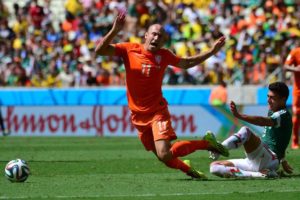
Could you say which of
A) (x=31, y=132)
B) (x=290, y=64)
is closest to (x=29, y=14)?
(x=31, y=132)

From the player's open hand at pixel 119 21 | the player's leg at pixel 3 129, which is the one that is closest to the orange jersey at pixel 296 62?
the player's open hand at pixel 119 21

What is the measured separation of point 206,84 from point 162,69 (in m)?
15.2

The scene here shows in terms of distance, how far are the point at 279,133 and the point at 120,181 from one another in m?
2.16

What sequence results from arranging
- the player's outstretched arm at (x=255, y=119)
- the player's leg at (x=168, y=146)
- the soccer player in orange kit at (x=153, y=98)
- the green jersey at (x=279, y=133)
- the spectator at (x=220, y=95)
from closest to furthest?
the player's outstretched arm at (x=255, y=119) < the green jersey at (x=279, y=133) < the player's leg at (x=168, y=146) < the soccer player in orange kit at (x=153, y=98) < the spectator at (x=220, y=95)

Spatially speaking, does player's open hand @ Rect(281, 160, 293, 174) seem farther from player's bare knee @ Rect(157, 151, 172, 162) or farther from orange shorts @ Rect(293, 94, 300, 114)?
orange shorts @ Rect(293, 94, 300, 114)

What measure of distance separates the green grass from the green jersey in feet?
1.39

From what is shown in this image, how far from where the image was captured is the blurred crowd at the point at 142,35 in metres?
27.0

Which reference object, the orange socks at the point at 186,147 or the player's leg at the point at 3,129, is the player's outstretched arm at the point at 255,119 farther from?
the player's leg at the point at 3,129

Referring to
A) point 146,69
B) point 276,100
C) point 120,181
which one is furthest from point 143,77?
point 276,100

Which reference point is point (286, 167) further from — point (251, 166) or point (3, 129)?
point (3, 129)

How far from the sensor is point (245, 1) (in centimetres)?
2984

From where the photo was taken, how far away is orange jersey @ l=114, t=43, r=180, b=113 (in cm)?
1170

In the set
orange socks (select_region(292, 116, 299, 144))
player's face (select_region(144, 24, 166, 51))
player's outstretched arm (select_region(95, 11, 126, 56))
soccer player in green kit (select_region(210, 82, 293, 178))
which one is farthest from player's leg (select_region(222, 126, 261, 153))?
orange socks (select_region(292, 116, 299, 144))

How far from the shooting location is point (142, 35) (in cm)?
2919
